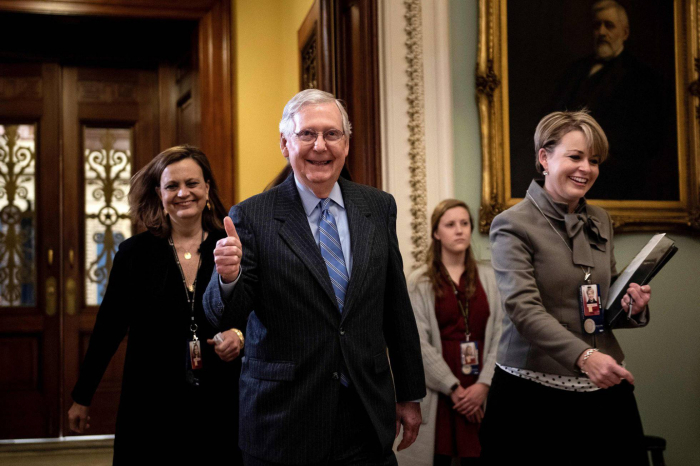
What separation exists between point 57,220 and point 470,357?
3.93m

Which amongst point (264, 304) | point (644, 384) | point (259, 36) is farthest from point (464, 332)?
point (259, 36)

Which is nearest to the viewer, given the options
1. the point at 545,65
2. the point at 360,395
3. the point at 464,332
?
the point at 360,395

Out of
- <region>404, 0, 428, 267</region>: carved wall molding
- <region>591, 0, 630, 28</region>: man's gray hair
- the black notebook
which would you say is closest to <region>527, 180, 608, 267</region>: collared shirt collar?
the black notebook

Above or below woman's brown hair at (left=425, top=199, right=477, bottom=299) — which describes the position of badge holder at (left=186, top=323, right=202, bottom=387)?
below

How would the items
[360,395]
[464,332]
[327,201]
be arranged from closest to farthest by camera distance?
[360,395]
[327,201]
[464,332]

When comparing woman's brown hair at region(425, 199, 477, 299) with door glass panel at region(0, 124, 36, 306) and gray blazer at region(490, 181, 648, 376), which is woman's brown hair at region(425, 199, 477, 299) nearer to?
gray blazer at region(490, 181, 648, 376)

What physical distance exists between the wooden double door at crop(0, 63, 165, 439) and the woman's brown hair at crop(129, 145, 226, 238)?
3053mm

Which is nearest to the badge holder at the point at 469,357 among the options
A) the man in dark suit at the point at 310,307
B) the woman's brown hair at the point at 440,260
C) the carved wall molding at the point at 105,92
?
the woman's brown hair at the point at 440,260

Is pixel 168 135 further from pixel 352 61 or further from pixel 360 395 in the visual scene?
pixel 360 395

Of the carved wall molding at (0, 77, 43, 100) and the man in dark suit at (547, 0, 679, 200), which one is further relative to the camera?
the carved wall molding at (0, 77, 43, 100)

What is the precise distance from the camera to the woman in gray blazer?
2.20 metres

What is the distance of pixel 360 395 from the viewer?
6.33 ft

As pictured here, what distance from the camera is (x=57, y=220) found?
5.84m

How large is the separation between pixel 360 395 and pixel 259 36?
14.6ft
